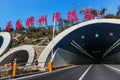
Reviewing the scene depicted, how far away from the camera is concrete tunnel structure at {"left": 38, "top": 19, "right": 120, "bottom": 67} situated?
5362 cm

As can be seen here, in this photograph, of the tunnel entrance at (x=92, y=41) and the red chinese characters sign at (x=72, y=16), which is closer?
the tunnel entrance at (x=92, y=41)

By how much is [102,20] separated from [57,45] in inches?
441

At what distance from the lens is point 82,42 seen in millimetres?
71750

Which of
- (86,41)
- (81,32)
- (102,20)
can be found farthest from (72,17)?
(102,20)

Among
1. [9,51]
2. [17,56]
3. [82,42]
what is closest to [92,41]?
[82,42]

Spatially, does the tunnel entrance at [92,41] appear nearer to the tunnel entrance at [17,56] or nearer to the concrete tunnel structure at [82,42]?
the concrete tunnel structure at [82,42]

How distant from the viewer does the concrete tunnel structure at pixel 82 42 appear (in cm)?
5362

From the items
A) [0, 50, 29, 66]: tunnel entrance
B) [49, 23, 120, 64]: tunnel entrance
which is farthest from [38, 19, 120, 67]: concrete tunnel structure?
[0, 50, 29, 66]: tunnel entrance

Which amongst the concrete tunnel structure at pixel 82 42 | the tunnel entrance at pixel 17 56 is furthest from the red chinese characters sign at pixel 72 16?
the tunnel entrance at pixel 17 56

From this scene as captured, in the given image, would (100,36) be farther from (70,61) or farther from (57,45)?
(57,45)

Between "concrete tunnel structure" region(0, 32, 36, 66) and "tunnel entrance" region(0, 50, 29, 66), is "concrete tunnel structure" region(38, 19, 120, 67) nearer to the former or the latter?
"concrete tunnel structure" region(0, 32, 36, 66)

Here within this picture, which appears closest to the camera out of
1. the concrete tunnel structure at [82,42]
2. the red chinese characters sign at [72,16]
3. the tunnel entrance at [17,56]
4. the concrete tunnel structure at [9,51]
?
the concrete tunnel structure at [82,42]

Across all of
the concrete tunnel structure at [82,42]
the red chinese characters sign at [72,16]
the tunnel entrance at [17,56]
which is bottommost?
the tunnel entrance at [17,56]

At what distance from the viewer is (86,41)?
7325 centimetres
